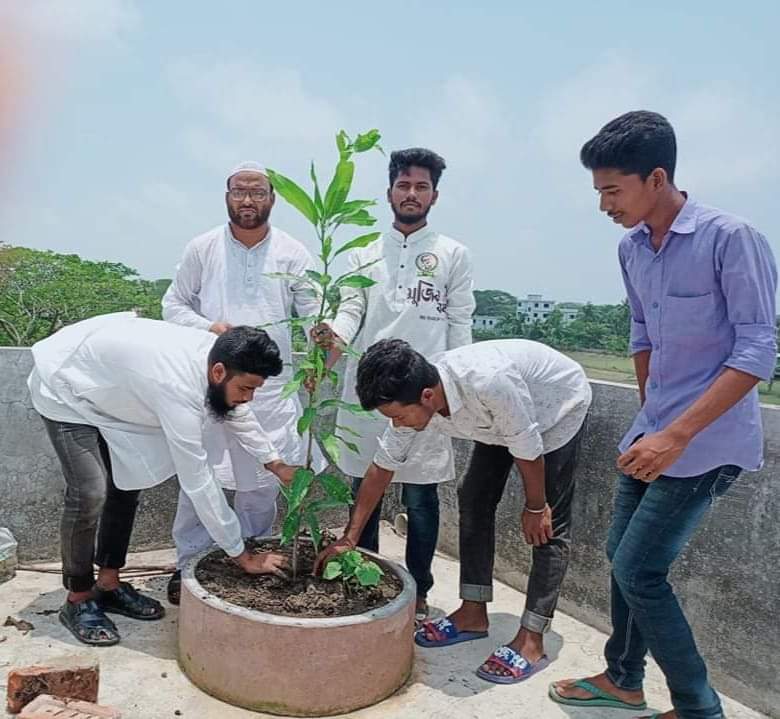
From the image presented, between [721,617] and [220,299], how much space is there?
1922 mm

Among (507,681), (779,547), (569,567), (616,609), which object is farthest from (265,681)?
(779,547)

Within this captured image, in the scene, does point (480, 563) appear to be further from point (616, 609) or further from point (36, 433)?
point (36, 433)

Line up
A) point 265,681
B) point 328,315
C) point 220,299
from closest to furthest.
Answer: point 265,681 → point 328,315 → point 220,299

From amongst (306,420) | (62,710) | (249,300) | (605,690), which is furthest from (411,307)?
(62,710)

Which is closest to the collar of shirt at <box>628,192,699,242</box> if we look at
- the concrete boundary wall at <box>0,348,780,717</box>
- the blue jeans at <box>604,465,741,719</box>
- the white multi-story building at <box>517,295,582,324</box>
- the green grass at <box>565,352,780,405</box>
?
the green grass at <box>565,352,780,405</box>

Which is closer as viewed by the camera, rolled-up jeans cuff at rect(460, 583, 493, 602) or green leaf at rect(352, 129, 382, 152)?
green leaf at rect(352, 129, 382, 152)

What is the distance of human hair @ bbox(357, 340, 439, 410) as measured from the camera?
202 centimetres

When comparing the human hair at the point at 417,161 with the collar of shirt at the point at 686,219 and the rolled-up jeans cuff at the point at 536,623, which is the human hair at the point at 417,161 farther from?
the rolled-up jeans cuff at the point at 536,623

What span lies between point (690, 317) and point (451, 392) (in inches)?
25.9

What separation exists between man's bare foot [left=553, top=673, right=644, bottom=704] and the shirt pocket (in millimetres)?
1058

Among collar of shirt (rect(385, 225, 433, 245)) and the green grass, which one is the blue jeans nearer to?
the green grass

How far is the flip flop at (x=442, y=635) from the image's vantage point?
2.58 meters

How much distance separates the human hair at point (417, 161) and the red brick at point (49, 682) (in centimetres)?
182

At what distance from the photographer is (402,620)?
2.22 metres
